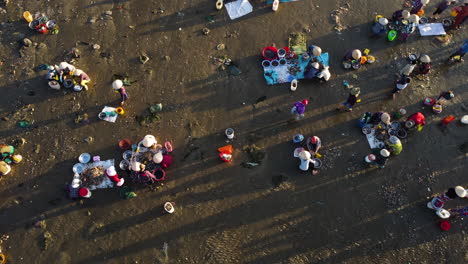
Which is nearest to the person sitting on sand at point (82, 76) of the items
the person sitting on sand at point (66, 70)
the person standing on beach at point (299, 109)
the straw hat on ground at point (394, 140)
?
the person sitting on sand at point (66, 70)

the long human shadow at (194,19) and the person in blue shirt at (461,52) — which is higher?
the long human shadow at (194,19)

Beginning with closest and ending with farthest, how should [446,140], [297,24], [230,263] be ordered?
[230,263] → [446,140] → [297,24]

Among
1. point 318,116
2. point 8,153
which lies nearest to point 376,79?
point 318,116

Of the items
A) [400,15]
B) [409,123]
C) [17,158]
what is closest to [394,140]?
[409,123]

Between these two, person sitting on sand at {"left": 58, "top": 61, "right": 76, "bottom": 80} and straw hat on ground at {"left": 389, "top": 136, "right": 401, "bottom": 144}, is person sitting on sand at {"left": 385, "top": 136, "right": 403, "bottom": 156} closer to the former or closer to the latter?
straw hat on ground at {"left": 389, "top": 136, "right": 401, "bottom": 144}

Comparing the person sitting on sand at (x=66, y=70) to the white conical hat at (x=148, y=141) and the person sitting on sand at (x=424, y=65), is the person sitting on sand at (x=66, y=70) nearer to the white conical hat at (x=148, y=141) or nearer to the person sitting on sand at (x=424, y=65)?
the white conical hat at (x=148, y=141)

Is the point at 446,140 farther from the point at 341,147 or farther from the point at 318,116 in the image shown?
the point at 318,116

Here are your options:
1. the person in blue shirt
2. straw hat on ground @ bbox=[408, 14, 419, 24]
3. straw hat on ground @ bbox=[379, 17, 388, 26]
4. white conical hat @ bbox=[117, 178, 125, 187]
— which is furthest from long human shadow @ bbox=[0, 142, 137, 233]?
the person in blue shirt

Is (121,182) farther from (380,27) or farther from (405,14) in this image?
(405,14)
